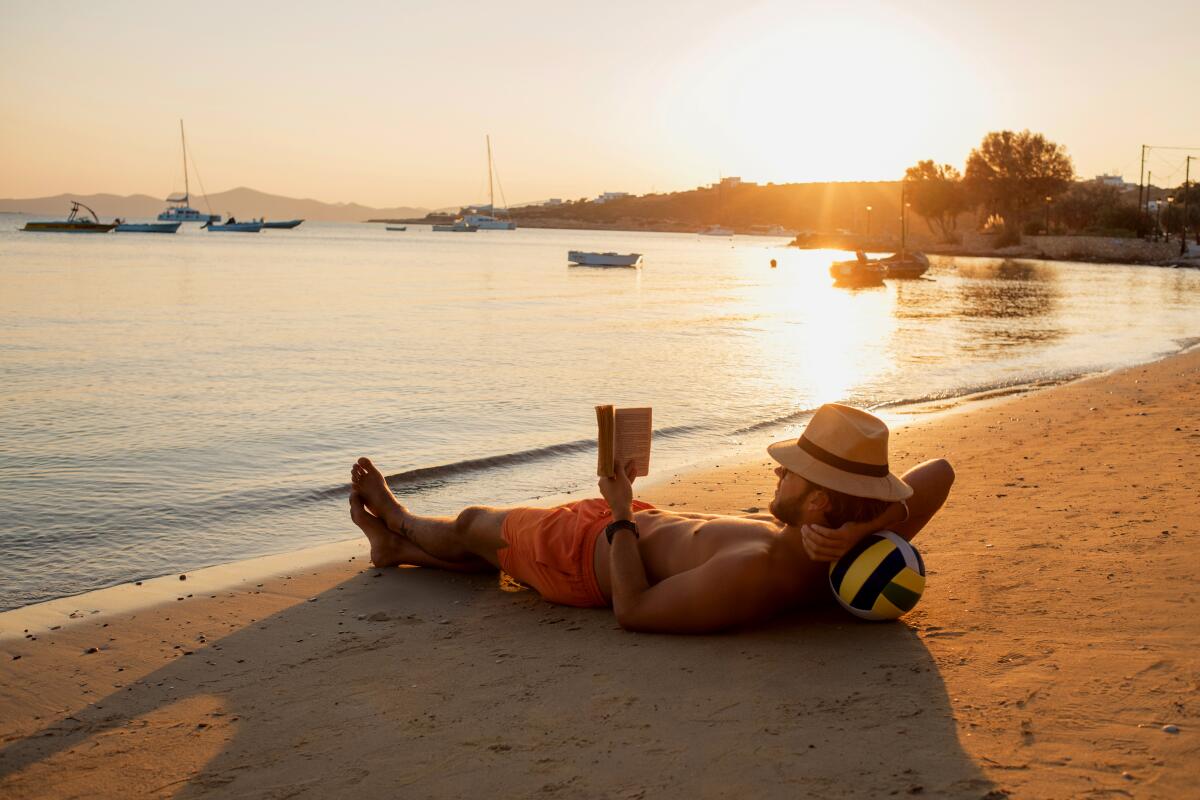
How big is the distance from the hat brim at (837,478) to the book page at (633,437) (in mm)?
644

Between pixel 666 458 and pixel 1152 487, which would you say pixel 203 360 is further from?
pixel 1152 487

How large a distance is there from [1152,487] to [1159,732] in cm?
390

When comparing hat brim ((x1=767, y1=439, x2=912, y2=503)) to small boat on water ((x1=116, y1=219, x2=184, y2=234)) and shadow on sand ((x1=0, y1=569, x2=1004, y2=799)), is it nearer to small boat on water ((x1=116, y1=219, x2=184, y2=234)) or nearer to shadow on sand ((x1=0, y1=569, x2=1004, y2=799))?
shadow on sand ((x1=0, y1=569, x2=1004, y2=799))

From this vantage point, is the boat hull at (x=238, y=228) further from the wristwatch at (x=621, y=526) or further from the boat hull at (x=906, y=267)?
the wristwatch at (x=621, y=526)

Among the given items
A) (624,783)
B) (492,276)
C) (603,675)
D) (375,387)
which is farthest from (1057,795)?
(492,276)

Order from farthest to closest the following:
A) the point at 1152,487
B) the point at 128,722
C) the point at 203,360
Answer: the point at 203,360 < the point at 1152,487 < the point at 128,722

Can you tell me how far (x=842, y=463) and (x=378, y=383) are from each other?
12.5 m

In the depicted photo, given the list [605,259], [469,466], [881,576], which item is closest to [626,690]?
[881,576]

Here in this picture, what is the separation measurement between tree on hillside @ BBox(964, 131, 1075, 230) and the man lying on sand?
108 m

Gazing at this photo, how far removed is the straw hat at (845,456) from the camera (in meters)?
3.82

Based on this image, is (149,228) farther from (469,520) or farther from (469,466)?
(469,520)

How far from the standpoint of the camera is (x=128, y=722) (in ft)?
12.6

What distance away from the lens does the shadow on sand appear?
3.13 metres

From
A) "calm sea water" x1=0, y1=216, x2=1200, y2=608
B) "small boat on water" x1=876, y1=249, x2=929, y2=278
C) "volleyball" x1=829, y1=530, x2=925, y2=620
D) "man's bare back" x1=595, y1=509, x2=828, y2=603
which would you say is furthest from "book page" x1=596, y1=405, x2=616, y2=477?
"small boat on water" x1=876, y1=249, x2=929, y2=278
